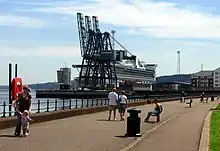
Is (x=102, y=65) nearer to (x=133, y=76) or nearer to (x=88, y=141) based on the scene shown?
(x=133, y=76)

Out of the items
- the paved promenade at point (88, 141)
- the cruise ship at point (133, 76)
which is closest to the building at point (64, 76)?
the cruise ship at point (133, 76)

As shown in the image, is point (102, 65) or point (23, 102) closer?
point (23, 102)

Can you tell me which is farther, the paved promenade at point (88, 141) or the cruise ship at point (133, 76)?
the cruise ship at point (133, 76)

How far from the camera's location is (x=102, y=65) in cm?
16238

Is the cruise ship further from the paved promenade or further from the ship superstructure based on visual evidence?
the paved promenade

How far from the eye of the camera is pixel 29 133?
1789cm

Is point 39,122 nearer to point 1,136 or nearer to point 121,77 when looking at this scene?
point 1,136

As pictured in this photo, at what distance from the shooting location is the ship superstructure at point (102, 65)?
525ft

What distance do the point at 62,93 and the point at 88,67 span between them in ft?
58.7

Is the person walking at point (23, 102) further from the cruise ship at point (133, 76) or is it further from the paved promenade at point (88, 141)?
the cruise ship at point (133, 76)

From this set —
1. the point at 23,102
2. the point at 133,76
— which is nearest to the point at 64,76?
the point at 133,76

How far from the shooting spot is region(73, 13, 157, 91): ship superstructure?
159875 millimetres

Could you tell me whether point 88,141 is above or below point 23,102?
below

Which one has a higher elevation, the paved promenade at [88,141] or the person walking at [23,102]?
the person walking at [23,102]
